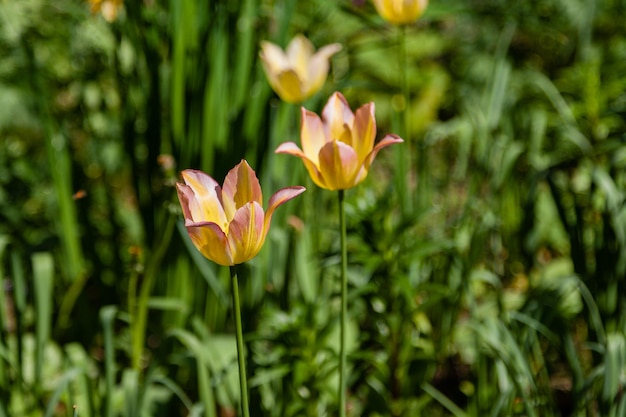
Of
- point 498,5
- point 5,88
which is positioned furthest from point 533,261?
point 5,88

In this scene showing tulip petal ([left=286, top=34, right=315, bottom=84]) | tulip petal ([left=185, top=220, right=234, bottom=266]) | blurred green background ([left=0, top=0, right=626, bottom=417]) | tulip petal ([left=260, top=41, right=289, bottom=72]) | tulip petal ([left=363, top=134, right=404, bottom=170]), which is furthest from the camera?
tulip petal ([left=286, top=34, right=315, bottom=84])

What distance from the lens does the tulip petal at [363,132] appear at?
3.74 ft

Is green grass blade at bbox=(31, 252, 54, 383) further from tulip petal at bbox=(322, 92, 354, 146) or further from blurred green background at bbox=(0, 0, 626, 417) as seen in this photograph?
tulip petal at bbox=(322, 92, 354, 146)

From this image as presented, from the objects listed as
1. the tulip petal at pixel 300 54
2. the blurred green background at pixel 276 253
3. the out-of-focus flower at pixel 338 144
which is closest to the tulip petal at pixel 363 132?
the out-of-focus flower at pixel 338 144

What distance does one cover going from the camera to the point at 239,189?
101 centimetres

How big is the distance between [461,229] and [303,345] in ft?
2.26

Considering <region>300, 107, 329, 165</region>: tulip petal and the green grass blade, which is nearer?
<region>300, 107, 329, 165</region>: tulip petal

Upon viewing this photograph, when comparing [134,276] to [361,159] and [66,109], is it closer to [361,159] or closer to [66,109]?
[361,159]

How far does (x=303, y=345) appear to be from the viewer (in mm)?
1448

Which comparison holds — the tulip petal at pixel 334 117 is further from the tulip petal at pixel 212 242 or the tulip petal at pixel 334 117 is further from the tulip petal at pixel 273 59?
the tulip petal at pixel 273 59

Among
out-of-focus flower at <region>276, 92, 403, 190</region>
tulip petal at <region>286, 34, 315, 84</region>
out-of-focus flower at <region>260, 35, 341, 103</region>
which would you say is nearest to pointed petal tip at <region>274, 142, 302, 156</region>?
out-of-focus flower at <region>276, 92, 403, 190</region>

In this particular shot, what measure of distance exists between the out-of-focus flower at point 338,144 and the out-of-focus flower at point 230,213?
10cm

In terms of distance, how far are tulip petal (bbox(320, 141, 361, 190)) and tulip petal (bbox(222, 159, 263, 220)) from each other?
14 cm

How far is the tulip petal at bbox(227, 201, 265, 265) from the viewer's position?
37.4 inches
